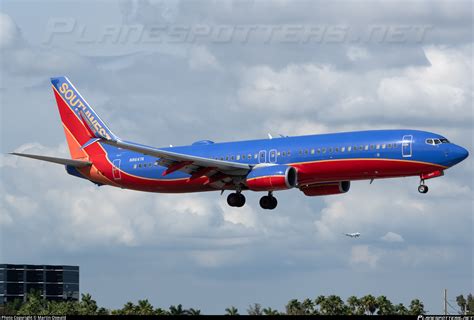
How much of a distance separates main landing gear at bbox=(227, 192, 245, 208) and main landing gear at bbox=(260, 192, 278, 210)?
2027mm

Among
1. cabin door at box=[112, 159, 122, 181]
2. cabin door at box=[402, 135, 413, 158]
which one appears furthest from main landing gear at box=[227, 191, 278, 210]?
cabin door at box=[402, 135, 413, 158]

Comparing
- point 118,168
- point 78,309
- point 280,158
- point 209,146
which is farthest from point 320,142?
point 78,309

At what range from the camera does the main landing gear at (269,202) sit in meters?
95.3

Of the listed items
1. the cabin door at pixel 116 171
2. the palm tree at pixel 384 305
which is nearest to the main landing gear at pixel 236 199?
the cabin door at pixel 116 171

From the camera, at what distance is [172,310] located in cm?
10325

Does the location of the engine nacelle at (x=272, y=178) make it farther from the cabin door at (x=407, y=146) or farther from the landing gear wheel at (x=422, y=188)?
the landing gear wheel at (x=422, y=188)

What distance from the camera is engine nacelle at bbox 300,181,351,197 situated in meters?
93.3

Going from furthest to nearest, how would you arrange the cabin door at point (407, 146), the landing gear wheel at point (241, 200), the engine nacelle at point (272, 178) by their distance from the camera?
1. the landing gear wheel at point (241, 200)
2. the engine nacelle at point (272, 178)
3. the cabin door at point (407, 146)

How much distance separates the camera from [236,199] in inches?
3706

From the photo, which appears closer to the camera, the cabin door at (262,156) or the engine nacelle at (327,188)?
the cabin door at (262,156)

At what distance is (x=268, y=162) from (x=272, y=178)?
2.76 meters

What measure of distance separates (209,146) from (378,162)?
1754 cm

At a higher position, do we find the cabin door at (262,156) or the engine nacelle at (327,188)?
the cabin door at (262,156)

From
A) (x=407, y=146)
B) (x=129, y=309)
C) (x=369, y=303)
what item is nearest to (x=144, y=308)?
(x=129, y=309)
